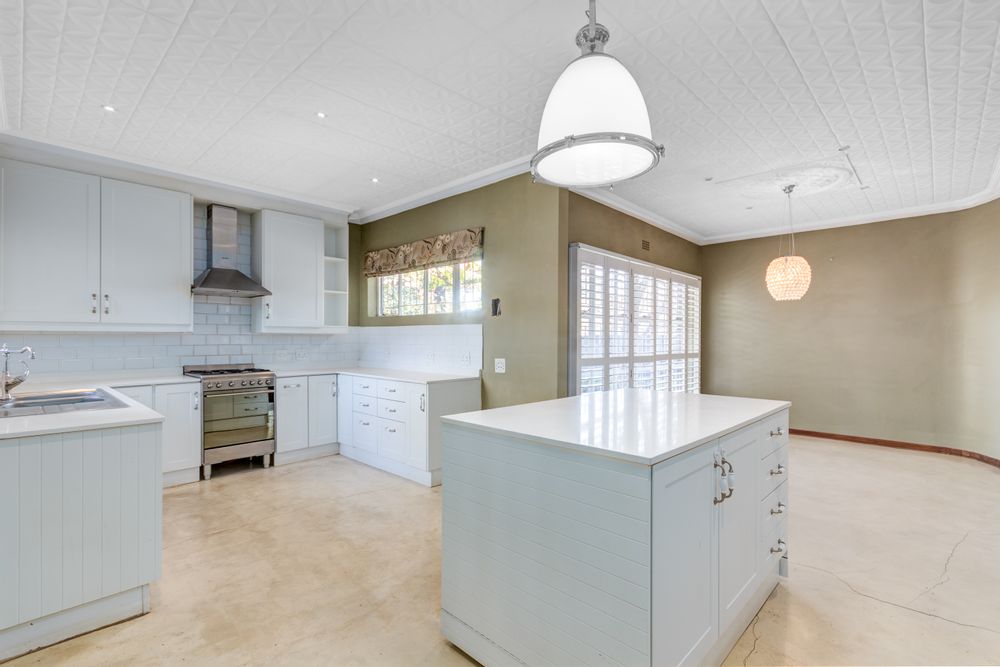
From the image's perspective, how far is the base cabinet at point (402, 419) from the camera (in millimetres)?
3855

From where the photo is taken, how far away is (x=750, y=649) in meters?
1.88

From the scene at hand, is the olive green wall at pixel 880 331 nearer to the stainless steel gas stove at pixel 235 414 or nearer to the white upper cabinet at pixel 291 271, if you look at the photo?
the white upper cabinet at pixel 291 271

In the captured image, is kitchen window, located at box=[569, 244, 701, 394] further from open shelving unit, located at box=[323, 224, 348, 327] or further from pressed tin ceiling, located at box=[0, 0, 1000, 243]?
open shelving unit, located at box=[323, 224, 348, 327]

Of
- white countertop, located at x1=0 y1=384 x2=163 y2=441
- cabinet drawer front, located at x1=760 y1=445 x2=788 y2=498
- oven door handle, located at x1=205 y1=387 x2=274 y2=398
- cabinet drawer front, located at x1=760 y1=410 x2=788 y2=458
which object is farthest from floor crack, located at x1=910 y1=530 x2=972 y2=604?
oven door handle, located at x1=205 y1=387 x2=274 y2=398

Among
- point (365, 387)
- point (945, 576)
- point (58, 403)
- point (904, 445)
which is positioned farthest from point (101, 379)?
point (904, 445)

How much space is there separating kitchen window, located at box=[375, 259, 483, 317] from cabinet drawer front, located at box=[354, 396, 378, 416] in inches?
40.9

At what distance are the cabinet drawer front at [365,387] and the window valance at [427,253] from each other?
1.22m

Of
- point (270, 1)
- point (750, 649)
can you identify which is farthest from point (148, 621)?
point (270, 1)

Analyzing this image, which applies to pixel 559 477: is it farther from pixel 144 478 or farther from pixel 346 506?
pixel 346 506

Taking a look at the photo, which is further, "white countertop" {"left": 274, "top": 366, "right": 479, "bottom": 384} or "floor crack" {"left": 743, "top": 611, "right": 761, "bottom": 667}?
"white countertop" {"left": 274, "top": 366, "right": 479, "bottom": 384}

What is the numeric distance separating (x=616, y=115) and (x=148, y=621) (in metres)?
2.81

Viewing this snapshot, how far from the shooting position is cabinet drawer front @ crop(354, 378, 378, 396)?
14.4 feet

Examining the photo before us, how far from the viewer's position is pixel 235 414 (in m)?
4.12

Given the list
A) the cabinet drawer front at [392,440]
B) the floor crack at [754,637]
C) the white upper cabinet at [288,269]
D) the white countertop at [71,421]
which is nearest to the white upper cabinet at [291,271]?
the white upper cabinet at [288,269]
